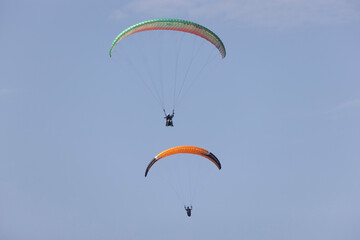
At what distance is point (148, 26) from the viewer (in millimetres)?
56281

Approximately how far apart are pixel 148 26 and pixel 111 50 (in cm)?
287

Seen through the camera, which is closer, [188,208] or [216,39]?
[216,39]

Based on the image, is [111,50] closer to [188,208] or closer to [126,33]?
[126,33]

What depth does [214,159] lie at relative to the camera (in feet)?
203

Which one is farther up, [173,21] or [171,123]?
[173,21]

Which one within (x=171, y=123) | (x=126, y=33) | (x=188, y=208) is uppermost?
(x=126, y=33)

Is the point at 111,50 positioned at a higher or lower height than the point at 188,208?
higher

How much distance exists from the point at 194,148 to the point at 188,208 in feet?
16.9

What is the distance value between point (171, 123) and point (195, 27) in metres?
7.36

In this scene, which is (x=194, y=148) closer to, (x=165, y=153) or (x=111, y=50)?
(x=165, y=153)

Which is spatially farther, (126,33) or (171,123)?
(171,123)

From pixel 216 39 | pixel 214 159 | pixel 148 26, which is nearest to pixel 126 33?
pixel 148 26

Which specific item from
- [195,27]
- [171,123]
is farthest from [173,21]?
[171,123]

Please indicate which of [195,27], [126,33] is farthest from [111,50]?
[195,27]
